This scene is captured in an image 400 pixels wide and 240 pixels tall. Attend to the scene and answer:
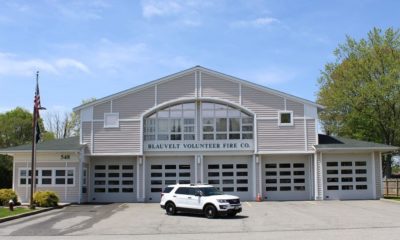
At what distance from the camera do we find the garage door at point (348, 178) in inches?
1276

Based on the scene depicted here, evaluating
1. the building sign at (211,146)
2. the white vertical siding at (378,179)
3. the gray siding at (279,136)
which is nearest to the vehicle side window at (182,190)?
the building sign at (211,146)

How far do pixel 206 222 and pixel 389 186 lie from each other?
23.3 m

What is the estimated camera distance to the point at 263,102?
108 feet

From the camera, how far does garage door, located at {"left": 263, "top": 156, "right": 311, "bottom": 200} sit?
108 ft

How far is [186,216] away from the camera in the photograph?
2230 centimetres

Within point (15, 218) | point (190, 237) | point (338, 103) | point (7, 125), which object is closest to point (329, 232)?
point (190, 237)

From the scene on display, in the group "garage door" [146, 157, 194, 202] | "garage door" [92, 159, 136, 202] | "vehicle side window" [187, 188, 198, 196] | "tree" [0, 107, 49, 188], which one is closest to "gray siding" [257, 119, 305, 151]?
"garage door" [146, 157, 194, 202]

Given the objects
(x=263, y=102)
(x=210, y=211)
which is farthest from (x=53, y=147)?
(x=210, y=211)

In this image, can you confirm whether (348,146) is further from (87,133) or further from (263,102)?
(87,133)

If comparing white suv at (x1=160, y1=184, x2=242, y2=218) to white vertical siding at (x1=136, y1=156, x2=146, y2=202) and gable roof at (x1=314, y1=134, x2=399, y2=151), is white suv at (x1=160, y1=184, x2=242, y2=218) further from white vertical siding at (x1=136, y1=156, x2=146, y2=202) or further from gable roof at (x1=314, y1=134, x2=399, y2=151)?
gable roof at (x1=314, y1=134, x2=399, y2=151)

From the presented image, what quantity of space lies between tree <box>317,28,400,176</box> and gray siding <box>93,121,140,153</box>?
24.7m

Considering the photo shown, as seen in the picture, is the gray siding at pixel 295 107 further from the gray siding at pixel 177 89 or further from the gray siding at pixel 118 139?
the gray siding at pixel 118 139

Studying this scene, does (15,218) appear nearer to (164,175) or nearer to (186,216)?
(186,216)

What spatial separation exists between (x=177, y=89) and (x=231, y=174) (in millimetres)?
6613
